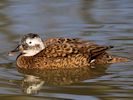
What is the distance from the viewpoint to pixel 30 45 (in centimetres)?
1143

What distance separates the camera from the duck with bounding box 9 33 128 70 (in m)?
11.1

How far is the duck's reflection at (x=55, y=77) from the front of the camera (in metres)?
9.86

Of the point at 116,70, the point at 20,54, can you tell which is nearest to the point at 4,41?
the point at 20,54

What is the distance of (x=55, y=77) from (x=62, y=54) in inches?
27.3

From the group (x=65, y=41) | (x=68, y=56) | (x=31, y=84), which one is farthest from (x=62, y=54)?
(x=31, y=84)

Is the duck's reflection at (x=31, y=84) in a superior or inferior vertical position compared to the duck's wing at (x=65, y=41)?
inferior

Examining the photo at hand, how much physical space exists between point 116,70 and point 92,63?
2.43 feet

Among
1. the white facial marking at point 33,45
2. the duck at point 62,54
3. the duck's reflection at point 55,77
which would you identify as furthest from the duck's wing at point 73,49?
the duck's reflection at point 55,77

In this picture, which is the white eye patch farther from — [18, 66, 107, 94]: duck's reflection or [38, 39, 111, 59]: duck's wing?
[18, 66, 107, 94]: duck's reflection

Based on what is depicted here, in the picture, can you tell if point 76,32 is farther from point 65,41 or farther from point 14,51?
point 14,51

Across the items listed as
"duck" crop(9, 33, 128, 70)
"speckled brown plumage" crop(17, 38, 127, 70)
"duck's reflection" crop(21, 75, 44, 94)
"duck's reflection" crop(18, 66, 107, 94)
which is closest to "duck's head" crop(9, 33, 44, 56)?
"duck" crop(9, 33, 128, 70)

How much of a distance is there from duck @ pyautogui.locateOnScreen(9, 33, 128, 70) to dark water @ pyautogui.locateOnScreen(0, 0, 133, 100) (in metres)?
0.25

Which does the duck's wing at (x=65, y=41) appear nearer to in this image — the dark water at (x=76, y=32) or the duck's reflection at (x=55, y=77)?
the duck's reflection at (x=55, y=77)

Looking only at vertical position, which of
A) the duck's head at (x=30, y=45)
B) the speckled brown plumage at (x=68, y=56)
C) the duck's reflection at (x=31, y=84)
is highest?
the duck's head at (x=30, y=45)
